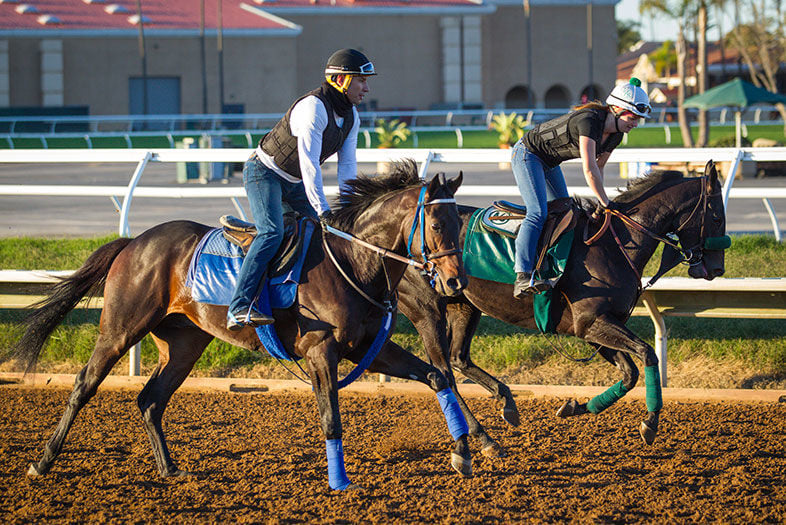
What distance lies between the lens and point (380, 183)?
5297mm

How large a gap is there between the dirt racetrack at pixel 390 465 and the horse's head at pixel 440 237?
1.16 m

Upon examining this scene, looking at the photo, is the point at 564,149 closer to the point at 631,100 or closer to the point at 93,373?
the point at 631,100

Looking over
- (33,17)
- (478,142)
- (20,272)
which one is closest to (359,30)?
(33,17)

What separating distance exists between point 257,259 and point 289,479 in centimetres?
127

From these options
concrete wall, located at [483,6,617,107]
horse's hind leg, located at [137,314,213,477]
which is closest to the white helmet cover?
horse's hind leg, located at [137,314,213,477]

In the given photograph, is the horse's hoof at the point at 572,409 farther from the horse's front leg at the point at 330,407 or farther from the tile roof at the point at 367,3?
the tile roof at the point at 367,3

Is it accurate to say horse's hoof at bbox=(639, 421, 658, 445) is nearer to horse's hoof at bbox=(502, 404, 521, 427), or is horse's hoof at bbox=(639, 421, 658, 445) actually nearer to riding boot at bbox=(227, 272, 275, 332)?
horse's hoof at bbox=(502, 404, 521, 427)

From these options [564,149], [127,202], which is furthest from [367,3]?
[564,149]

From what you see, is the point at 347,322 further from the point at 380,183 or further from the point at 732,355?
the point at 732,355

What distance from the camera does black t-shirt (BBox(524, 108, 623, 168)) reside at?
604 centimetres

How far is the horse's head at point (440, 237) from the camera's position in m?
4.74

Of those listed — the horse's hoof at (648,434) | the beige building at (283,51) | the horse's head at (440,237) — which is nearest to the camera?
the horse's head at (440,237)

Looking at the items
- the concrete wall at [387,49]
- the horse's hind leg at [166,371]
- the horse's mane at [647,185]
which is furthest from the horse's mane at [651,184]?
the concrete wall at [387,49]

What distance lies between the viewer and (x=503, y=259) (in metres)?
6.41
